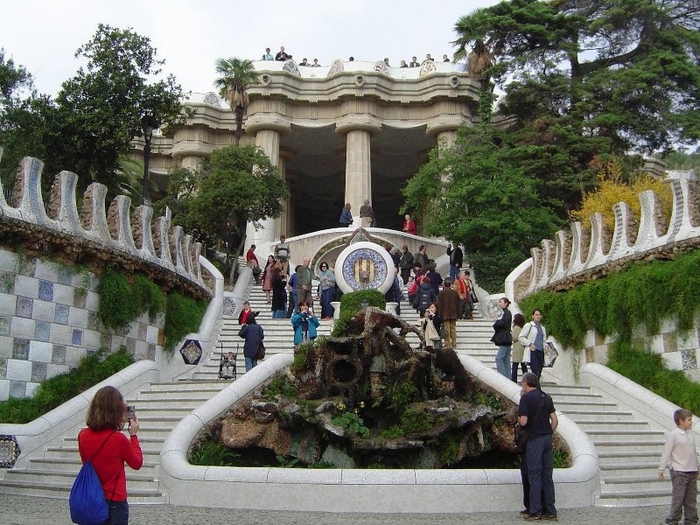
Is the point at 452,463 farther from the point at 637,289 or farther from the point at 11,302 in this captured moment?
the point at 11,302

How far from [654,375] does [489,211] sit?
1359 cm

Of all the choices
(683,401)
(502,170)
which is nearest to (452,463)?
(683,401)

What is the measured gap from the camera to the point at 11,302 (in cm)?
1345

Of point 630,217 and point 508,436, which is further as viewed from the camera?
point 630,217

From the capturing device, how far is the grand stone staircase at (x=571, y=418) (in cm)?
1075

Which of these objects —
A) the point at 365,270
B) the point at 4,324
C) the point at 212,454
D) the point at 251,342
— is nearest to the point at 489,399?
the point at 212,454

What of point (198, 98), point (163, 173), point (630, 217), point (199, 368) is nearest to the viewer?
point (630, 217)

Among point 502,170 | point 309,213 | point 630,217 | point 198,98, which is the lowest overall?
point 630,217

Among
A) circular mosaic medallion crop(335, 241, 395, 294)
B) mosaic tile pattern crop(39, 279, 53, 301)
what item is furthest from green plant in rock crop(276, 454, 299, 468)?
circular mosaic medallion crop(335, 241, 395, 294)

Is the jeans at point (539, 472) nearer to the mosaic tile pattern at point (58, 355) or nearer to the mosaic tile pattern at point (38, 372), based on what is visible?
the mosaic tile pattern at point (38, 372)

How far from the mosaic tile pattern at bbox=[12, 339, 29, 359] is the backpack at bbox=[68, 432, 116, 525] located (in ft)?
29.2

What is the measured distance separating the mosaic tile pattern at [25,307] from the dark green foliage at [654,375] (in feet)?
36.6

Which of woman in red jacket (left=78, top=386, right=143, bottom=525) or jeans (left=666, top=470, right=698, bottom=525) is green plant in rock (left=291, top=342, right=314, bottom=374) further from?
woman in red jacket (left=78, top=386, right=143, bottom=525)

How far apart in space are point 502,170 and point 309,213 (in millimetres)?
28332
